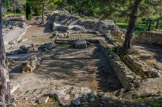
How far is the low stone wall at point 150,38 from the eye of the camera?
11530mm

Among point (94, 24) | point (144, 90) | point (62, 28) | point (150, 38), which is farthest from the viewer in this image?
point (62, 28)

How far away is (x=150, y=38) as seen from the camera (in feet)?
40.9

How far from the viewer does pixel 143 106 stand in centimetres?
367

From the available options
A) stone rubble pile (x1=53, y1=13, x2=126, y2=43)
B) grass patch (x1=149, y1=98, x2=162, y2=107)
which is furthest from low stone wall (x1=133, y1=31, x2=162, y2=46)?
grass patch (x1=149, y1=98, x2=162, y2=107)

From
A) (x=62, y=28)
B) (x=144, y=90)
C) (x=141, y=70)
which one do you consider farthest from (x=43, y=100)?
(x=62, y=28)

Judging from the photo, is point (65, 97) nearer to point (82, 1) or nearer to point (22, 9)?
point (82, 1)

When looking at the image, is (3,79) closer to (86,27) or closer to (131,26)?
(131,26)

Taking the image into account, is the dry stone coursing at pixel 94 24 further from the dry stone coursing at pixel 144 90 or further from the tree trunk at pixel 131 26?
the dry stone coursing at pixel 144 90

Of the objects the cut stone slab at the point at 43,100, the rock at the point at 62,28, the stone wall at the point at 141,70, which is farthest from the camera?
the rock at the point at 62,28

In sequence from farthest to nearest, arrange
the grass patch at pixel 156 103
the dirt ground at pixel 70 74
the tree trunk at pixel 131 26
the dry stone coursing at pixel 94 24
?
the dry stone coursing at pixel 94 24
the tree trunk at pixel 131 26
the dirt ground at pixel 70 74
the grass patch at pixel 156 103

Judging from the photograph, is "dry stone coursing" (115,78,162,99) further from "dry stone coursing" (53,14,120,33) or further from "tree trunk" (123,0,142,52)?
"dry stone coursing" (53,14,120,33)

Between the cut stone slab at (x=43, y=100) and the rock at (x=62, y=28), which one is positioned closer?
the cut stone slab at (x=43, y=100)

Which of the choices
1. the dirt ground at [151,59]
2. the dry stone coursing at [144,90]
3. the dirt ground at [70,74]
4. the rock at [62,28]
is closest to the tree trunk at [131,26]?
the dirt ground at [151,59]

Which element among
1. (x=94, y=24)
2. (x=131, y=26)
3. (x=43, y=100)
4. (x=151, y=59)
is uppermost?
(x=94, y=24)
